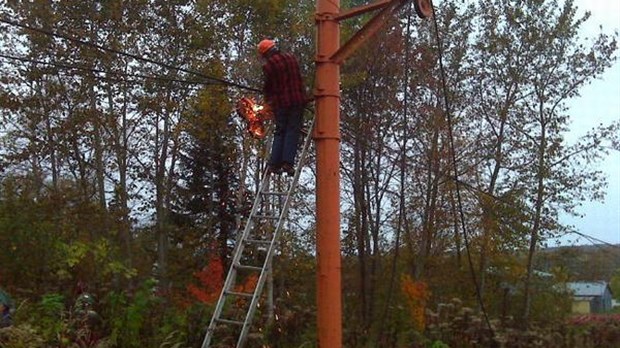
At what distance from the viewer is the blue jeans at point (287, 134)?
301 inches

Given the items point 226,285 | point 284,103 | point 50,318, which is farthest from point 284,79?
point 50,318

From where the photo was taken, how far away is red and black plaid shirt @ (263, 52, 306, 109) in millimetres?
7648

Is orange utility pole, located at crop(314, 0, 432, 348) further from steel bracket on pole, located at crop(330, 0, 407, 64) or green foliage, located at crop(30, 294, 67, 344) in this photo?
green foliage, located at crop(30, 294, 67, 344)

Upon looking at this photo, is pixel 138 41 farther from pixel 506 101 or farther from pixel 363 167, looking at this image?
pixel 506 101

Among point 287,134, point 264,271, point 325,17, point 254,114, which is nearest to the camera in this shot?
point 264,271

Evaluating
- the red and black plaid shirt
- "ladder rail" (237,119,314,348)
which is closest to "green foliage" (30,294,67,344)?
"ladder rail" (237,119,314,348)

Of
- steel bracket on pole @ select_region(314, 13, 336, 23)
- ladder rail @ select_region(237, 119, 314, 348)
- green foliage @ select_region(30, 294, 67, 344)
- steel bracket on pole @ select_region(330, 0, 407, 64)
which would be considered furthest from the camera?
green foliage @ select_region(30, 294, 67, 344)

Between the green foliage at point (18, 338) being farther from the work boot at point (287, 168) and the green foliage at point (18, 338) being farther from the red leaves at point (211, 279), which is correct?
the red leaves at point (211, 279)

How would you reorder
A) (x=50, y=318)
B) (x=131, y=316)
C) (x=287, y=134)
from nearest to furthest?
(x=287, y=134), (x=50, y=318), (x=131, y=316)

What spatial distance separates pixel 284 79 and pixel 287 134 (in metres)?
0.49

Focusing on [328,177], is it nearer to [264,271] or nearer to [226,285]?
[264,271]

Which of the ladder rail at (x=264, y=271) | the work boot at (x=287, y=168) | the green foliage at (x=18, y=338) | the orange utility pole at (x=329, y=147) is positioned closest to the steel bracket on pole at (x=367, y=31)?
the orange utility pole at (x=329, y=147)

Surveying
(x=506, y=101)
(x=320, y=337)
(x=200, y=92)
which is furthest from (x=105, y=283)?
(x=506, y=101)

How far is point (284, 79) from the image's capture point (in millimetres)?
7676
